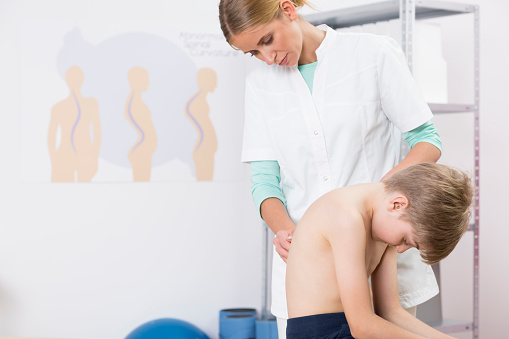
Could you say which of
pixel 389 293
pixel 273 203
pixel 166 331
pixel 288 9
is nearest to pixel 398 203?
pixel 389 293

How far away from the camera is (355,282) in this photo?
47.0 inches

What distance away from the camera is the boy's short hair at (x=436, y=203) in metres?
1.19

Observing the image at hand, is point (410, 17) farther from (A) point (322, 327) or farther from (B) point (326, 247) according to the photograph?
(A) point (322, 327)

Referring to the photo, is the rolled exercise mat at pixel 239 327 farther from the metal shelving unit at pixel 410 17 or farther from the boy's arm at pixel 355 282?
the boy's arm at pixel 355 282

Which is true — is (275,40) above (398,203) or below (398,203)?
above

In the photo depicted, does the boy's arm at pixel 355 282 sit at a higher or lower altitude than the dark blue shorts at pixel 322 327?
higher

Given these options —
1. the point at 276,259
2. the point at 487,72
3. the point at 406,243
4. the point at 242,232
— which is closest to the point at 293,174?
the point at 276,259

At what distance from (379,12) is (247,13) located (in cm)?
116

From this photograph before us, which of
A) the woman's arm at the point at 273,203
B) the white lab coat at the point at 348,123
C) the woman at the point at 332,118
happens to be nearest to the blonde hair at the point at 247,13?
the woman at the point at 332,118

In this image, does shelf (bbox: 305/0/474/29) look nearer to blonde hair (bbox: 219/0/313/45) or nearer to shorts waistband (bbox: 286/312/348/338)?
blonde hair (bbox: 219/0/313/45)

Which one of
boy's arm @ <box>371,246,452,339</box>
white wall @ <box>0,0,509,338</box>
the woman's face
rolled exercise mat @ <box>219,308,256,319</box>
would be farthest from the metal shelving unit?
boy's arm @ <box>371,246,452,339</box>

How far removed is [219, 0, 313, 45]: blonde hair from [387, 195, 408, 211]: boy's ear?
464 millimetres

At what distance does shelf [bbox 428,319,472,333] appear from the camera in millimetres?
2393

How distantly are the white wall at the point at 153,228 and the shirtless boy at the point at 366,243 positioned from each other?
170 cm
